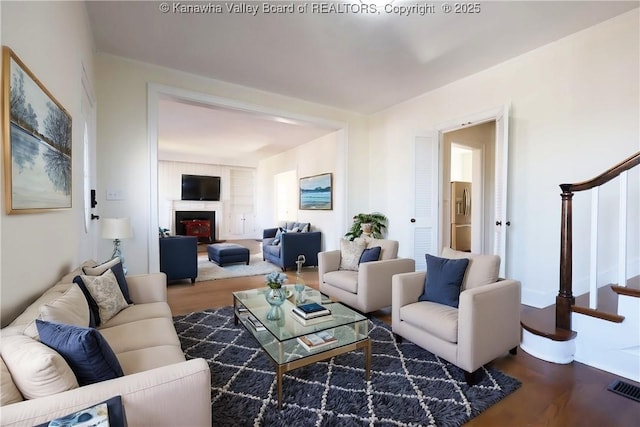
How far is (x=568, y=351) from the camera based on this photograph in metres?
2.16

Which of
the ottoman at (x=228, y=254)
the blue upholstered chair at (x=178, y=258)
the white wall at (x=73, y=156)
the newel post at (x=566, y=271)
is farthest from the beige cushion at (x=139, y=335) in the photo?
the ottoman at (x=228, y=254)

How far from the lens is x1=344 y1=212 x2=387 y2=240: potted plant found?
5.00m

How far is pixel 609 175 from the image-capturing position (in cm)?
206

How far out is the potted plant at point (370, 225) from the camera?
500cm

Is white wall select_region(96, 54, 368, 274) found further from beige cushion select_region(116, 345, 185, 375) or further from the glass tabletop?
beige cushion select_region(116, 345, 185, 375)

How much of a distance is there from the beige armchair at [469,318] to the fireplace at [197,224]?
7.52 metres

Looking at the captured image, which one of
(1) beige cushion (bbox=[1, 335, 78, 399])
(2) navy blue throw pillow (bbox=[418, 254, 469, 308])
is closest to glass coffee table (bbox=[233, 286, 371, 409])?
(2) navy blue throw pillow (bbox=[418, 254, 469, 308])

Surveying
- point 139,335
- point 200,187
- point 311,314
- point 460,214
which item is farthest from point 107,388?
point 200,187

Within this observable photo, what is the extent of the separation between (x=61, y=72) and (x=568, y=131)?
4.37 meters

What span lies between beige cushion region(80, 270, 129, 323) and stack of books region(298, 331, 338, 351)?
1.24 meters

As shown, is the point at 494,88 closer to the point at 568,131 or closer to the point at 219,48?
the point at 568,131

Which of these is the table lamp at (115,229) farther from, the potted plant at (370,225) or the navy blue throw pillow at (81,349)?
the potted plant at (370,225)

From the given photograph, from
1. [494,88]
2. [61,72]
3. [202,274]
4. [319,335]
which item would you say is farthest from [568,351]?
[202,274]

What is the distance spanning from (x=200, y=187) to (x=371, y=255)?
7.10 meters
